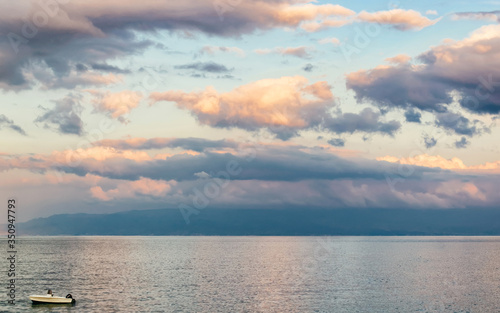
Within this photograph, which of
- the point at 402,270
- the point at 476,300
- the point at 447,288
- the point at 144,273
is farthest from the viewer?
the point at 402,270

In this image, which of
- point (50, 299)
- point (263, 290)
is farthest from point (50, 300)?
point (263, 290)

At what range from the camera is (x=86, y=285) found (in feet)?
469

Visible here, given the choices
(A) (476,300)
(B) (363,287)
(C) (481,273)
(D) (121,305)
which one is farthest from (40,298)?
(C) (481,273)

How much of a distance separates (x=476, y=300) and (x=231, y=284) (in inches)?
2504

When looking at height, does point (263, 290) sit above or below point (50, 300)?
above

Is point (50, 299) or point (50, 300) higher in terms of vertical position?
point (50, 299)

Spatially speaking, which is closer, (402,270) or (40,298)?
(40,298)

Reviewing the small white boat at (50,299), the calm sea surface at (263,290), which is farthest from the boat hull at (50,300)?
the calm sea surface at (263,290)

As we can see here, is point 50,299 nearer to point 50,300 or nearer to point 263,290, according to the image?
point 50,300

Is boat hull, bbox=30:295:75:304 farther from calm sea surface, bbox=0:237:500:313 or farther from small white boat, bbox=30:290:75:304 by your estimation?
calm sea surface, bbox=0:237:500:313

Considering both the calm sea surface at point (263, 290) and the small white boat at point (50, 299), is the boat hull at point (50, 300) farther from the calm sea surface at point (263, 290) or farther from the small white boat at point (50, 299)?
the calm sea surface at point (263, 290)

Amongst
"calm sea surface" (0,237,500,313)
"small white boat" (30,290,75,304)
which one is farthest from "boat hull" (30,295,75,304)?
"calm sea surface" (0,237,500,313)

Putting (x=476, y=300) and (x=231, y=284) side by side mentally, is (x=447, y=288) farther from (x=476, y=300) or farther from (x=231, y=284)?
(x=231, y=284)

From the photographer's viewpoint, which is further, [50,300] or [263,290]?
[263,290]
